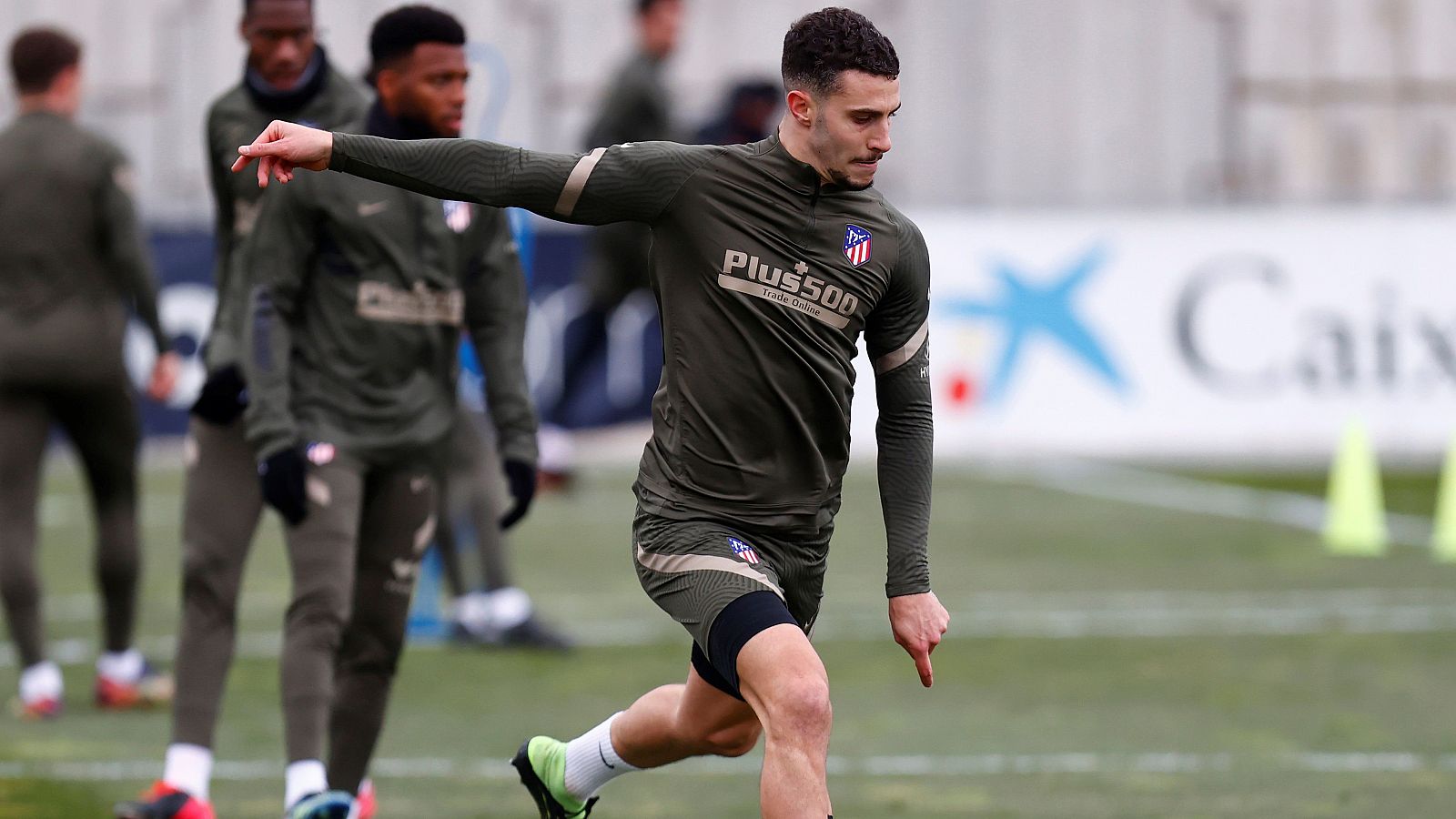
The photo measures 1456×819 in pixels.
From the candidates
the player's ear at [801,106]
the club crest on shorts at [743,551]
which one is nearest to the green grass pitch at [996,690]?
the club crest on shorts at [743,551]

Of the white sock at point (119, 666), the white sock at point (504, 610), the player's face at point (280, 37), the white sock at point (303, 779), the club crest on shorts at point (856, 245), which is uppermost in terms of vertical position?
the player's face at point (280, 37)

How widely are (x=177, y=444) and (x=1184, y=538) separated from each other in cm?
843

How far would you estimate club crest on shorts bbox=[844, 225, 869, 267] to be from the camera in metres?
4.86

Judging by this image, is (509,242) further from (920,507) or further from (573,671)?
(573,671)

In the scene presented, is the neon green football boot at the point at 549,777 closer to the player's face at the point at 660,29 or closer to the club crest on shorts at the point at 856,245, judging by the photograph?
the club crest on shorts at the point at 856,245

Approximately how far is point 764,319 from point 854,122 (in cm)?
47

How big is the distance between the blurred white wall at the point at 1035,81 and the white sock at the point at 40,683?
13.5 meters

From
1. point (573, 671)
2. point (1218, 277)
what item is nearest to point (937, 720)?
point (573, 671)

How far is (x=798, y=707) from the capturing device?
4.44 meters

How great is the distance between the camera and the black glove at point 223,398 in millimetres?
6129

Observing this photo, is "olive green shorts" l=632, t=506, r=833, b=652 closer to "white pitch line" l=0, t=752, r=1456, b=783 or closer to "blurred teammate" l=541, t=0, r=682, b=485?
"white pitch line" l=0, t=752, r=1456, b=783

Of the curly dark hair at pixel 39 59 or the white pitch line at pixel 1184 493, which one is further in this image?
the white pitch line at pixel 1184 493

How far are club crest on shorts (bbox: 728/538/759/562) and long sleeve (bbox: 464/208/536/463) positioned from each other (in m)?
1.26

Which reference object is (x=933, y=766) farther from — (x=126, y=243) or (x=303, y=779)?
(x=126, y=243)
